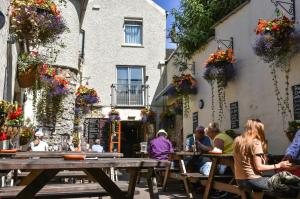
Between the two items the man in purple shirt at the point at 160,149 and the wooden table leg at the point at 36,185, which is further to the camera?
the man in purple shirt at the point at 160,149

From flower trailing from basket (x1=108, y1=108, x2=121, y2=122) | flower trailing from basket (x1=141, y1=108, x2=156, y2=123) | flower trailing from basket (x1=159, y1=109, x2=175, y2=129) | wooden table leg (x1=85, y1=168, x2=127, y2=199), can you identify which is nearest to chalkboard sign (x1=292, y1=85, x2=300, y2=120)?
Answer: wooden table leg (x1=85, y1=168, x2=127, y2=199)

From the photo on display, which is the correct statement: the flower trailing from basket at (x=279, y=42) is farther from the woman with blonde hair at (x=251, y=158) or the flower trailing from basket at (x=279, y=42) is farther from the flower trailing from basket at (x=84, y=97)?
the flower trailing from basket at (x=84, y=97)

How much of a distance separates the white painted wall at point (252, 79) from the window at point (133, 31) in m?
9.99

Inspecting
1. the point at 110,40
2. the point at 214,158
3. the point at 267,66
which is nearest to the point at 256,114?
the point at 267,66

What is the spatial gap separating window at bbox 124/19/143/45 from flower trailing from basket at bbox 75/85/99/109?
5.06 metres

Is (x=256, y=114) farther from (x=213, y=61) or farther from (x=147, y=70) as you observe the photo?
(x=147, y=70)

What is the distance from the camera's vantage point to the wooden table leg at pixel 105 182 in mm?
4453

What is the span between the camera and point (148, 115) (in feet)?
67.6

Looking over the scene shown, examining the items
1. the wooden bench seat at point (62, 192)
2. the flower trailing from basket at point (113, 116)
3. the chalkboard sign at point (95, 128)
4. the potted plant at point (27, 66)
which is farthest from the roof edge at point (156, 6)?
the wooden bench seat at point (62, 192)

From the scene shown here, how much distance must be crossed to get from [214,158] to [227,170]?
1.32m

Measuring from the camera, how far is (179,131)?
16891 millimetres

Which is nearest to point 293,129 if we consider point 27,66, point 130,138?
point 27,66

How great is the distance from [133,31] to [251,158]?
1729cm

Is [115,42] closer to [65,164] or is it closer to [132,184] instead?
[132,184]
